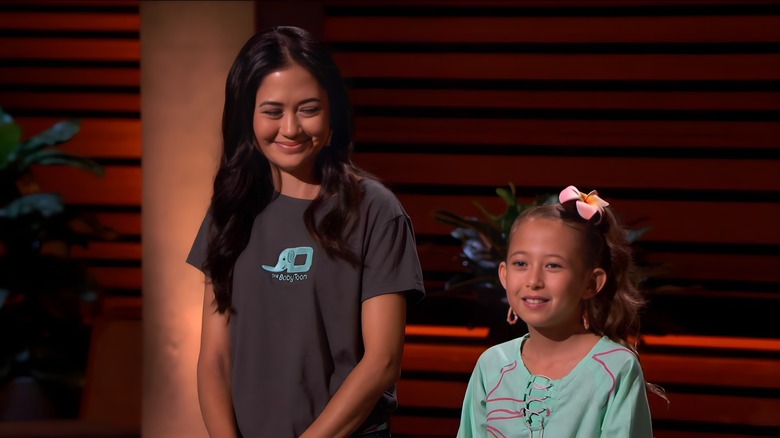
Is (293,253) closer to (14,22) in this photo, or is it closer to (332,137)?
(332,137)

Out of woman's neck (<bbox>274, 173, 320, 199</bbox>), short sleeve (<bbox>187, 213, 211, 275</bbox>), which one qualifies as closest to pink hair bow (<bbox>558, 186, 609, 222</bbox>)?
woman's neck (<bbox>274, 173, 320, 199</bbox>)

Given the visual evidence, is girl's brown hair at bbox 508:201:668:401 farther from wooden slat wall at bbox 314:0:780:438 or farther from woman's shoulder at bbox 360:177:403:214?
wooden slat wall at bbox 314:0:780:438

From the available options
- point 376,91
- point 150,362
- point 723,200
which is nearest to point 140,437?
point 150,362

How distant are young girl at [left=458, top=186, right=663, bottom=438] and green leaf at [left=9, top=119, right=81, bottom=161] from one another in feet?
8.56

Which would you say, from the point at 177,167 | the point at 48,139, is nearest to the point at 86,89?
the point at 48,139

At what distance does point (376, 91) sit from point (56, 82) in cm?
175

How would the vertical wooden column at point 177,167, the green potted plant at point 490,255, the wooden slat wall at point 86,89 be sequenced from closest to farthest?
the vertical wooden column at point 177,167, the green potted plant at point 490,255, the wooden slat wall at point 86,89

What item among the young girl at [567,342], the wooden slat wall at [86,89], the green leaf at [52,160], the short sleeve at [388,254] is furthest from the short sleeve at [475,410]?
the wooden slat wall at [86,89]

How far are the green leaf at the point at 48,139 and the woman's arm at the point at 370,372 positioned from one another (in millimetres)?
2576

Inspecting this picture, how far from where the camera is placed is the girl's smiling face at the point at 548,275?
1.91m

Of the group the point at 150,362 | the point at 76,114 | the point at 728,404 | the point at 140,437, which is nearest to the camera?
the point at 150,362

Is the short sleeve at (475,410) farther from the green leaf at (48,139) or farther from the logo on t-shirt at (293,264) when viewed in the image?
the green leaf at (48,139)

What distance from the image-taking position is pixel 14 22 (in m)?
5.23

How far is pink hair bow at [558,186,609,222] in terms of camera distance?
194cm
